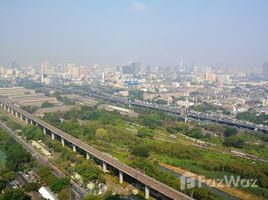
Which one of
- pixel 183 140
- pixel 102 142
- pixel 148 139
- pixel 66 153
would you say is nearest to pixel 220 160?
pixel 183 140

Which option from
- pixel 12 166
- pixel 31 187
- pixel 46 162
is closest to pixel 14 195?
pixel 31 187

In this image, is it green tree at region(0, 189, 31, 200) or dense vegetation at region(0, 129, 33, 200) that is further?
dense vegetation at region(0, 129, 33, 200)

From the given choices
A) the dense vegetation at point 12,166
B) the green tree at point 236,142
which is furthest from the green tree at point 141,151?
the green tree at point 236,142

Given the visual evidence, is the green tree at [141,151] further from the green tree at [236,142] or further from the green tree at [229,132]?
the green tree at [229,132]

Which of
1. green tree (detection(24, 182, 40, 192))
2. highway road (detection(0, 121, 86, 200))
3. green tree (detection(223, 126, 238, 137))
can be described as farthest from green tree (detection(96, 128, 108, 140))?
green tree (detection(223, 126, 238, 137))

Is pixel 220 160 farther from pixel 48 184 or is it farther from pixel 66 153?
pixel 48 184

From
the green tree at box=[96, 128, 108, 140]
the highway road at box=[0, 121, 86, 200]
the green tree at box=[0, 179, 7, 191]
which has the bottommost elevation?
the highway road at box=[0, 121, 86, 200]

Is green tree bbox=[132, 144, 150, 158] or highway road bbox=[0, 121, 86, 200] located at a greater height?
green tree bbox=[132, 144, 150, 158]

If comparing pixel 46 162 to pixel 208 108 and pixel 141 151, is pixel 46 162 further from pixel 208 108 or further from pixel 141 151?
pixel 208 108

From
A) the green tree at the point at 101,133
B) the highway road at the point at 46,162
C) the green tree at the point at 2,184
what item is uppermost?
the green tree at the point at 101,133

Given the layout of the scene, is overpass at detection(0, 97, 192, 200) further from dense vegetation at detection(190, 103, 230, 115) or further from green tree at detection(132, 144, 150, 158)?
dense vegetation at detection(190, 103, 230, 115)

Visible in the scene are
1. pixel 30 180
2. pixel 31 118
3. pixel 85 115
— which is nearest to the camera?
pixel 30 180
